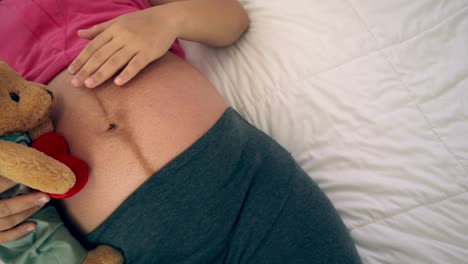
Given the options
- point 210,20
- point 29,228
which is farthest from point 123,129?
point 210,20

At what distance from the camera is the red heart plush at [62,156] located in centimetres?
55

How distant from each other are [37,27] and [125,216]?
1.54ft

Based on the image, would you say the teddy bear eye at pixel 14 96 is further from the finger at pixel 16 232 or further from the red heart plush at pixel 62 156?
the finger at pixel 16 232

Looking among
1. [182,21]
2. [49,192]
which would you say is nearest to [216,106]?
[182,21]

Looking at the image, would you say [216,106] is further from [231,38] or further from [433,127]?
[433,127]

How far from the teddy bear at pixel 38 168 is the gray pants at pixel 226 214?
5cm

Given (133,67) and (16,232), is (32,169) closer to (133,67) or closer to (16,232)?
(16,232)

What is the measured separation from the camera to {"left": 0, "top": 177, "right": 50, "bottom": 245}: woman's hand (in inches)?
20.8

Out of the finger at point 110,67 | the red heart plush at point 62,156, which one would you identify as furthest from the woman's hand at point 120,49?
the red heart plush at point 62,156

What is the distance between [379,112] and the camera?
718 mm

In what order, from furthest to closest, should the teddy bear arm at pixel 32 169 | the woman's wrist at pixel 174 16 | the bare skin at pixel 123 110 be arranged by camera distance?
the woman's wrist at pixel 174 16
the bare skin at pixel 123 110
the teddy bear arm at pixel 32 169

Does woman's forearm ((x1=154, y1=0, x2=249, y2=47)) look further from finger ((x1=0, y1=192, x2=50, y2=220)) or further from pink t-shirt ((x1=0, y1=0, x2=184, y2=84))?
finger ((x1=0, y1=192, x2=50, y2=220))

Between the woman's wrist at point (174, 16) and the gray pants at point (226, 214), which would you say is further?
the woman's wrist at point (174, 16)

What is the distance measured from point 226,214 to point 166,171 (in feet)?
0.43
